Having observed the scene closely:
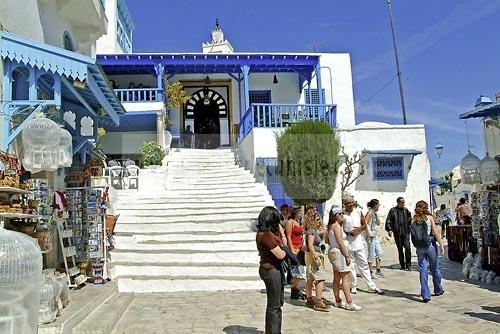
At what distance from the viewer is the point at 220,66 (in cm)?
1836

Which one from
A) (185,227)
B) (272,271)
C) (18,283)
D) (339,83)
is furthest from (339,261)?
(339,83)

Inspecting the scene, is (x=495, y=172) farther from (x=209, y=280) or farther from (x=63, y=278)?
(x=63, y=278)

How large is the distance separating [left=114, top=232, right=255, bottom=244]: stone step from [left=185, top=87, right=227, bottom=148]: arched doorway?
35.1 ft

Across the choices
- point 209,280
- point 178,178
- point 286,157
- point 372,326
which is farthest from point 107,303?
point 178,178

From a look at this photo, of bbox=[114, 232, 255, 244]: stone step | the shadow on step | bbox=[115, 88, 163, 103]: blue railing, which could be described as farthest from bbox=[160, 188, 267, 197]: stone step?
the shadow on step

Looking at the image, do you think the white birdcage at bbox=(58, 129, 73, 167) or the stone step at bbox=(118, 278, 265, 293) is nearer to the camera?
the white birdcage at bbox=(58, 129, 73, 167)

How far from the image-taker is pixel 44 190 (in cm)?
638

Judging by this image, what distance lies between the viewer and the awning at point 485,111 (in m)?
8.33

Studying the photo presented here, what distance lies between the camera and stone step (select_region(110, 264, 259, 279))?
324 inches

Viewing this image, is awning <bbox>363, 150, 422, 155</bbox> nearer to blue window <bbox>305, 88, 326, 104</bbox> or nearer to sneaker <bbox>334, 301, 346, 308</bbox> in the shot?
blue window <bbox>305, 88, 326, 104</bbox>

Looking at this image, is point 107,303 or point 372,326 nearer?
point 372,326

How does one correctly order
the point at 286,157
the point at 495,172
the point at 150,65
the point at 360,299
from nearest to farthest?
the point at 360,299 → the point at 495,172 → the point at 286,157 → the point at 150,65

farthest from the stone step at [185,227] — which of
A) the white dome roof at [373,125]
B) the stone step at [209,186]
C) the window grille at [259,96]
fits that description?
the window grille at [259,96]

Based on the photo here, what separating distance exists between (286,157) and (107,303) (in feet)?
22.4
